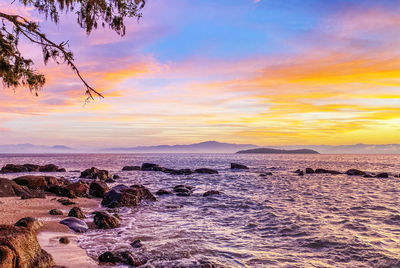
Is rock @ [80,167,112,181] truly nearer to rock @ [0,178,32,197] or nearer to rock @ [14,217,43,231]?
rock @ [0,178,32,197]

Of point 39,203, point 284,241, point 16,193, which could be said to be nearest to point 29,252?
point 284,241

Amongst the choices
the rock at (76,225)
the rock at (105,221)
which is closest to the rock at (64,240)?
the rock at (76,225)

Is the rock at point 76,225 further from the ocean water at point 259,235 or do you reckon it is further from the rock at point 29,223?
the rock at point 29,223

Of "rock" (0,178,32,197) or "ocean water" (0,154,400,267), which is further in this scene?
"rock" (0,178,32,197)

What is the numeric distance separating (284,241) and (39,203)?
14.5 metres

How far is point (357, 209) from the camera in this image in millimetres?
17469

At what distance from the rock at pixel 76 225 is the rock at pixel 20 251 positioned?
4.56 m

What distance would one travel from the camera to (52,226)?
11500 mm

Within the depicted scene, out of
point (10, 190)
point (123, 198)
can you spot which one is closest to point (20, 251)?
point (123, 198)

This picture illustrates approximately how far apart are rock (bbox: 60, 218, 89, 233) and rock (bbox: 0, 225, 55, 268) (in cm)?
456

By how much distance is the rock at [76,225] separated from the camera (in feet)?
38.1

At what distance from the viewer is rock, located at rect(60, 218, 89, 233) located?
11598 millimetres

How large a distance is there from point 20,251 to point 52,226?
18.5 ft

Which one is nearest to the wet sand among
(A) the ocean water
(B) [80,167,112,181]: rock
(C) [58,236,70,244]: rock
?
(C) [58,236,70,244]: rock
